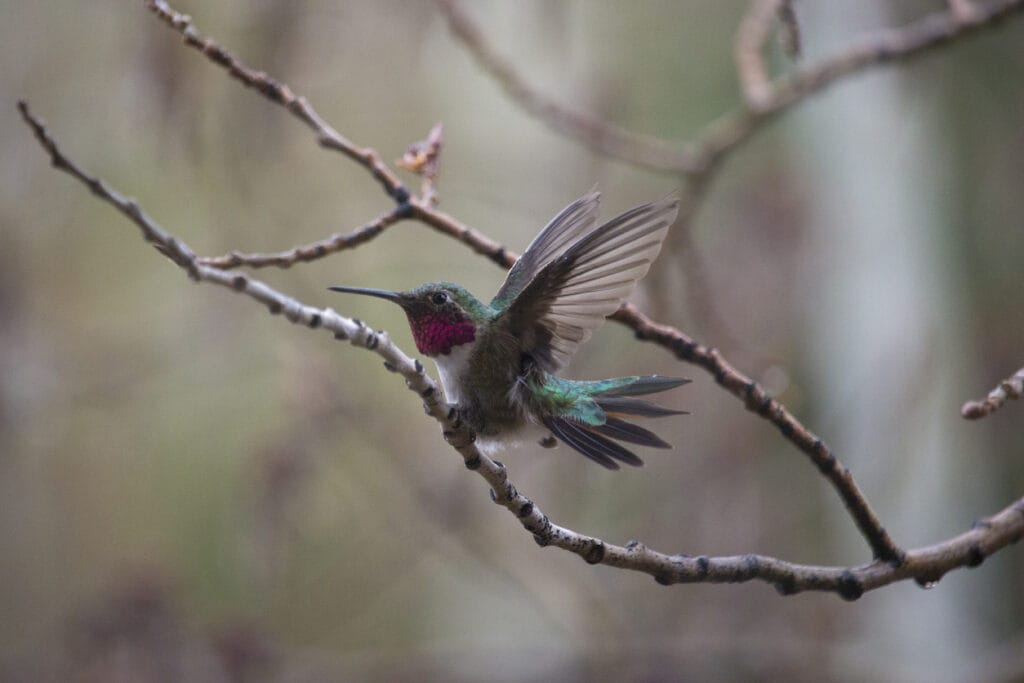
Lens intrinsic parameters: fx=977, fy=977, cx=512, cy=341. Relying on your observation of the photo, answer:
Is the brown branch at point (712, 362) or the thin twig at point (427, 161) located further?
the thin twig at point (427, 161)

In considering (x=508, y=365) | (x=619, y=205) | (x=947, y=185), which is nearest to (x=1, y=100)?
(x=619, y=205)

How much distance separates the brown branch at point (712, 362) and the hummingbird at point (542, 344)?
2.2 inches

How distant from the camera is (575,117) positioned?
2232 mm

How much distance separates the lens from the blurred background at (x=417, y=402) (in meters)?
3.20

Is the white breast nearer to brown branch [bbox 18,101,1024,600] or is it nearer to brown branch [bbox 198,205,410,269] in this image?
brown branch [bbox 198,205,410,269]

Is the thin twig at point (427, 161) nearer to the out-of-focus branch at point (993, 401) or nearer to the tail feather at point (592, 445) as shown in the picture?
the tail feather at point (592, 445)

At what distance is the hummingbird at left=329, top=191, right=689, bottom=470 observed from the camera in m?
1.36

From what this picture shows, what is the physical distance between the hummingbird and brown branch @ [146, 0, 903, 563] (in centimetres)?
6

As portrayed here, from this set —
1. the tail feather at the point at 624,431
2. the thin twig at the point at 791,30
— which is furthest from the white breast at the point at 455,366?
the thin twig at the point at 791,30

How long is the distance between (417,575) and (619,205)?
2585 mm

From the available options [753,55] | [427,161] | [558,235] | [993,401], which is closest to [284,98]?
[427,161]

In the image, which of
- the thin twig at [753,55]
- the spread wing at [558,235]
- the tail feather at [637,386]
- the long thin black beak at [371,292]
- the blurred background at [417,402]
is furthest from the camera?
the blurred background at [417,402]

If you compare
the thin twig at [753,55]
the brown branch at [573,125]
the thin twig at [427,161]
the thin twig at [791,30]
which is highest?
the thin twig at [753,55]

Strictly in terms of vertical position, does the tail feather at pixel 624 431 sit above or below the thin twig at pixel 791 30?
below
